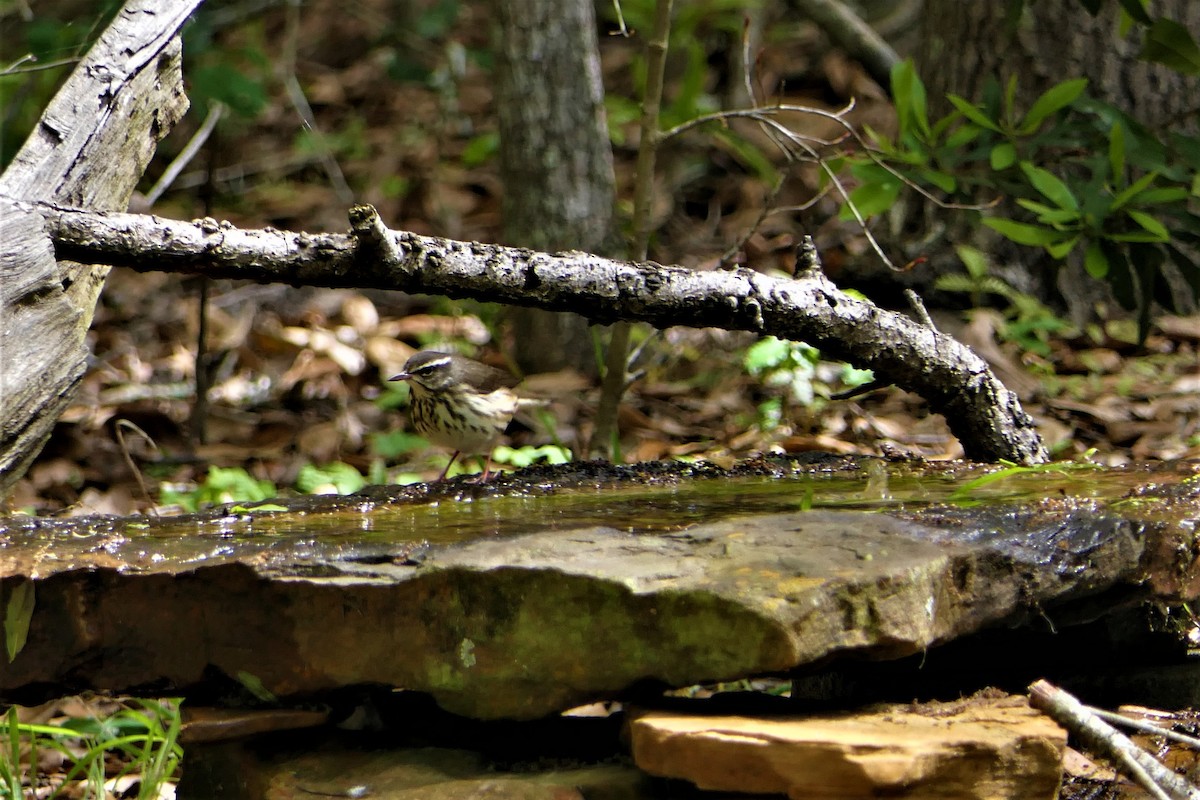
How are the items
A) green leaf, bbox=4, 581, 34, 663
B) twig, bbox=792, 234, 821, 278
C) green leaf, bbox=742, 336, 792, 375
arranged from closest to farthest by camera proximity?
green leaf, bbox=4, 581, 34, 663 < twig, bbox=792, 234, 821, 278 < green leaf, bbox=742, 336, 792, 375

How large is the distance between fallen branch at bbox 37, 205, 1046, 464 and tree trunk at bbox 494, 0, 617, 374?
10.4 feet

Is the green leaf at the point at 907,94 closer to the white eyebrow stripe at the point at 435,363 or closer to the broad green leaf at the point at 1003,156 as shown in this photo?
the broad green leaf at the point at 1003,156

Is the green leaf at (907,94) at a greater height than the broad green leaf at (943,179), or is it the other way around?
the green leaf at (907,94)

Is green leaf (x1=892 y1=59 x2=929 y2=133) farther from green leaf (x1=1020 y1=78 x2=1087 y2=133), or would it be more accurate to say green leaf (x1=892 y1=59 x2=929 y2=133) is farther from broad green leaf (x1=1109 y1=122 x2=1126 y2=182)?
broad green leaf (x1=1109 y1=122 x2=1126 y2=182)

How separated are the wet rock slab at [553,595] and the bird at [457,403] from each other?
221cm

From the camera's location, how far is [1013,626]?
2.82 metres

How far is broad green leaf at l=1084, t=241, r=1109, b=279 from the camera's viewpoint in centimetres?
491

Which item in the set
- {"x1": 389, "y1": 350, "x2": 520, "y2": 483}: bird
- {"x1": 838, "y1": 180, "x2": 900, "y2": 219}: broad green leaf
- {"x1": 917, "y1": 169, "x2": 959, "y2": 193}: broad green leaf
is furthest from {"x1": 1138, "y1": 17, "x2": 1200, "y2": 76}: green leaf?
{"x1": 389, "y1": 350, "x2": 520, "y2": 483}: bird

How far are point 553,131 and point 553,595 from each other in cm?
480

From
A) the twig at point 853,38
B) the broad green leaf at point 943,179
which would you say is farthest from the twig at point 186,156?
the twig at point 853,38

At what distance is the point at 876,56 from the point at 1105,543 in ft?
20.7

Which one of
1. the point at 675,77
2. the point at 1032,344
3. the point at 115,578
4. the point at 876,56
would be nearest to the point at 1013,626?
the point at 115,578

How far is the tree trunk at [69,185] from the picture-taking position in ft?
10.6

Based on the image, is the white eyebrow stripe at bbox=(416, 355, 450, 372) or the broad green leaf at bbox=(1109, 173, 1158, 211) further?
the white eyebrow stripe at bbox=(416, 355, 450, 372)
